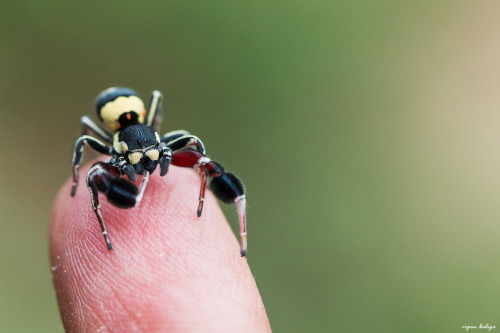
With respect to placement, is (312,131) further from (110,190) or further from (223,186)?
(110,190)

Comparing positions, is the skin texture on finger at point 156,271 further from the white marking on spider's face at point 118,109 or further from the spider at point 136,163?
the white marking on spider's face at point 118,109

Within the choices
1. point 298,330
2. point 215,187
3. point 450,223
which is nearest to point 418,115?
point 450,223

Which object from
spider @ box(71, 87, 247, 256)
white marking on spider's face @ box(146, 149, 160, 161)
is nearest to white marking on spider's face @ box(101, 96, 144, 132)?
spider @ box(71, 87, 247, 256)

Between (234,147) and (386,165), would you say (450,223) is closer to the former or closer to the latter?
(386,165)

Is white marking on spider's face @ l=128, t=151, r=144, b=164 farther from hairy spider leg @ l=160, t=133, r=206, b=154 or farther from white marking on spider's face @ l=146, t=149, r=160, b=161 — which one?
hairy spider leg @ l=160, t=133, r=206, b=154

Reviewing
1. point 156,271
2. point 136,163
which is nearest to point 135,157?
point 136,163

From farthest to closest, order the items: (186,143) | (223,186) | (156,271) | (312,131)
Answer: (312,131) < (186,143) < (223,186) < (156,271)
